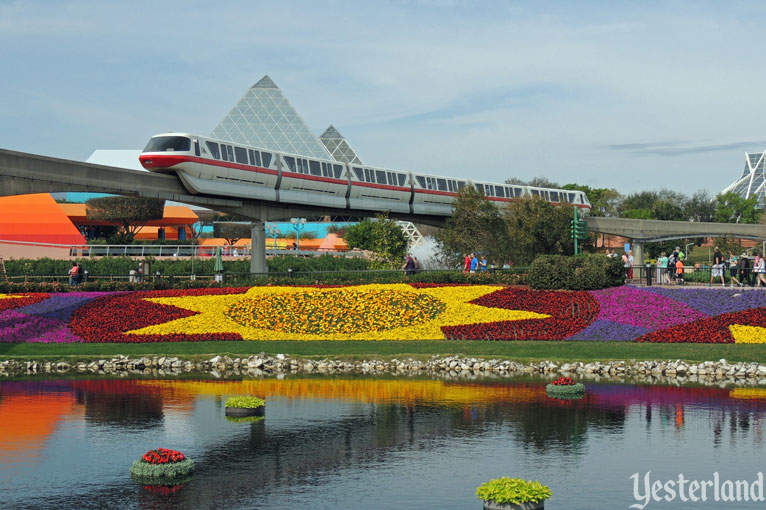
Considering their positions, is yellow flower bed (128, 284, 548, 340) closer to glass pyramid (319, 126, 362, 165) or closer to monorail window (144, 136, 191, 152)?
monorail window (144, 136, 191, 152)

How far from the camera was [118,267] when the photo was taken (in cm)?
5347

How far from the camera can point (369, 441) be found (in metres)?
16.5

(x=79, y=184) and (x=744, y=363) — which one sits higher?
(x=79, y=184)

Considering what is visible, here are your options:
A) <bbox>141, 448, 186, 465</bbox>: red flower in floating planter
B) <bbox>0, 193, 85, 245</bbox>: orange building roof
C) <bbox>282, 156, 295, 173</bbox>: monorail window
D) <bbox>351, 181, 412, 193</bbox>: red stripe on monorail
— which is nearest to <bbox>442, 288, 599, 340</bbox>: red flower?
<bbox>141, 448, 186, 465</bbox>: red flower in floating planter

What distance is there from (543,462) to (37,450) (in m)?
9.14

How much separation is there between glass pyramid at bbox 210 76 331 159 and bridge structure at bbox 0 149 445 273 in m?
93.5

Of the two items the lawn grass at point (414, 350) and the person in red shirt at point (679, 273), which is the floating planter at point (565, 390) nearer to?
the lawn grass at point (414, 350)

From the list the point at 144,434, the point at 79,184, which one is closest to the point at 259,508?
the point at 144,434

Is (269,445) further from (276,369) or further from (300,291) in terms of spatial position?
(300,291)

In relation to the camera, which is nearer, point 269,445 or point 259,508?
point 259,508

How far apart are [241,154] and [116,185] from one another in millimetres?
9276

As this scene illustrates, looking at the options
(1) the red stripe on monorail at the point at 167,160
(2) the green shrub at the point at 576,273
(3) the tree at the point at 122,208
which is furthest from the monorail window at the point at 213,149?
(3) the tree at the point at 122,208

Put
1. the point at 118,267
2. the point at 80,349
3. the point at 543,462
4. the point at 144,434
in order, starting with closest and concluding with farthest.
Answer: the point at 543,462 → the point at 144,434 → the point at 80,349 → the point at 118,267

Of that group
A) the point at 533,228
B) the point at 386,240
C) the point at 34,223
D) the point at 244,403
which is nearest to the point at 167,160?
the point at 386,240
